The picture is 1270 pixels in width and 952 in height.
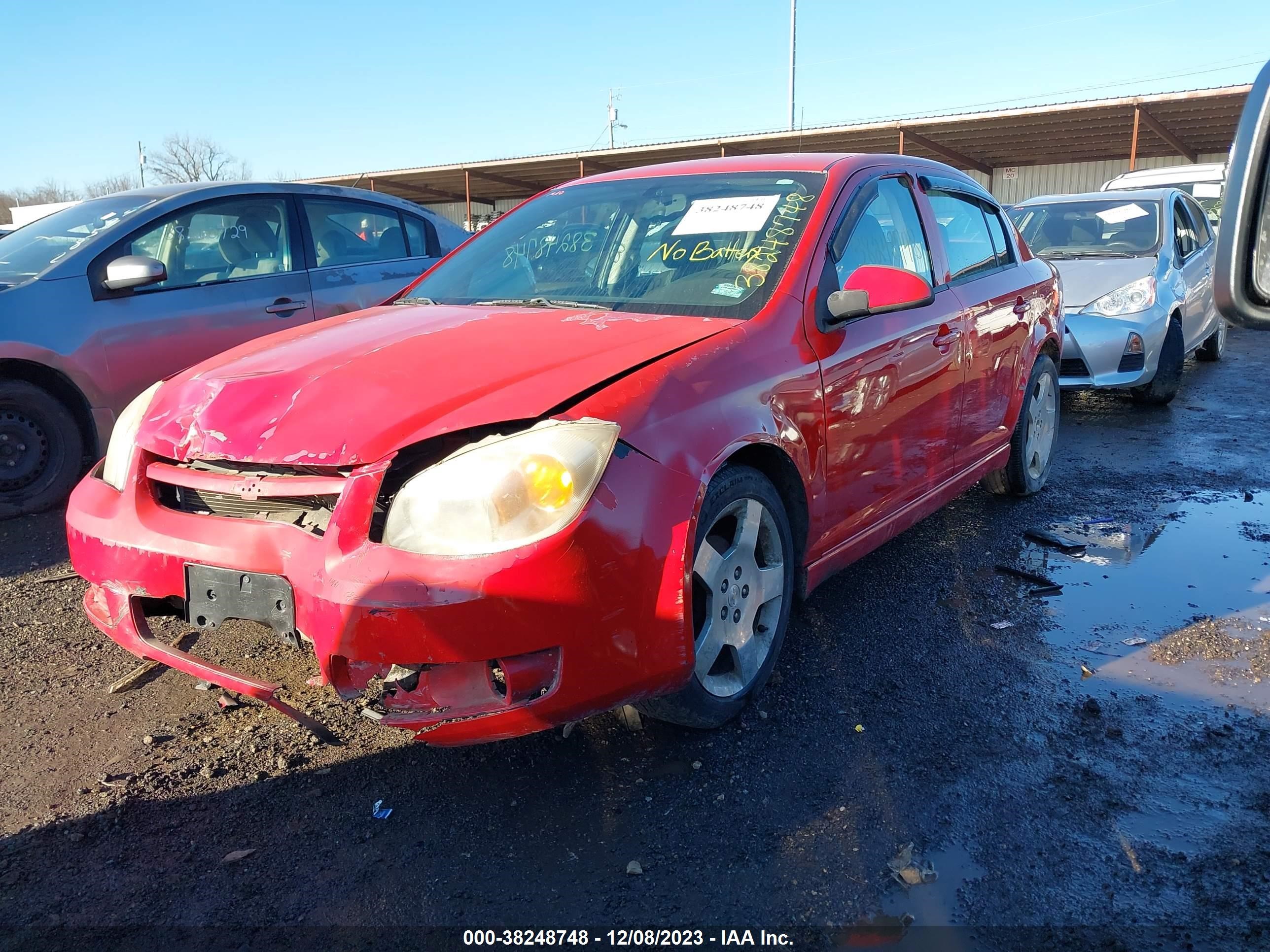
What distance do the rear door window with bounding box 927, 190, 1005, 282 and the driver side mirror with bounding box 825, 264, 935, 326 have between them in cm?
99

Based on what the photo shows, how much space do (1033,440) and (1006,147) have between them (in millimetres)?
23912

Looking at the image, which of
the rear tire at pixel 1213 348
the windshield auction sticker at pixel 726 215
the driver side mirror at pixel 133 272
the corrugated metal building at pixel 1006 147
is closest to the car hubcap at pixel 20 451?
the driver side mirror at pixel 133 272

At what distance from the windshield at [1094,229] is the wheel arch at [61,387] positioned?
260 inches

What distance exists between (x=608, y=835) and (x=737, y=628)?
723 millimetres

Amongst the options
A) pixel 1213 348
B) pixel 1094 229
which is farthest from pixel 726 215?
pixel 1213 348

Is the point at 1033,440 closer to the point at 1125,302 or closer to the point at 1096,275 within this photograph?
the point at 1125,302

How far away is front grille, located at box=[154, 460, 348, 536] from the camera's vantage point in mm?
2262

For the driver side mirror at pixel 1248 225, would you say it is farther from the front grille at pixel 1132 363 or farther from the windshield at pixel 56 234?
the front grille at pixel 1132 363

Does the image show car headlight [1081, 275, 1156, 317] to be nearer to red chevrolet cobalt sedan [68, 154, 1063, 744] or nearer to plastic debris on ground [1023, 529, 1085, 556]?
plastic debris on ground [1023, 529, 1085, 556]

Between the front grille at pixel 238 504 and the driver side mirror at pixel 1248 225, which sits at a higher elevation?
the driver side mirror at pixel 1248 225

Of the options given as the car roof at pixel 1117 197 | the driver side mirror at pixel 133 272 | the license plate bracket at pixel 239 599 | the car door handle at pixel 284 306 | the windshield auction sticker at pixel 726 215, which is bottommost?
the license plate bracket at pixel 239 599

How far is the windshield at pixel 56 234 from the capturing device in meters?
4.90

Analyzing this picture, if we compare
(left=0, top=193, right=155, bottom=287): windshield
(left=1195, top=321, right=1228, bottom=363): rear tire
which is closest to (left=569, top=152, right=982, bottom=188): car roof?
(left=0, top=193, right=155, bottom=287): windshield

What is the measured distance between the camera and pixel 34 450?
4699 millimetres
